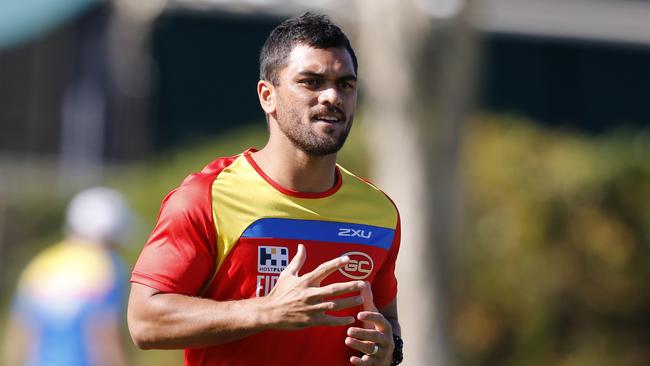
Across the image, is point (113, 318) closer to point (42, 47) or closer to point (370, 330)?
point (370, 330)

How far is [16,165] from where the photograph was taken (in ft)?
58.9

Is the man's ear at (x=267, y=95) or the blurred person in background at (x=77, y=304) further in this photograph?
the blurred person in background at (x=77, y=304)

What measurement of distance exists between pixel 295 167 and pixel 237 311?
2.31ft

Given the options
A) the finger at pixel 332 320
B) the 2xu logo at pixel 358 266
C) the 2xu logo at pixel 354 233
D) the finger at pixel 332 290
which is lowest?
the finger at pixel 332 320

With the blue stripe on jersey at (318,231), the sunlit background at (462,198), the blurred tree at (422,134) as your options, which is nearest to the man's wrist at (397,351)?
the blue stripe on jersey at (318,231)

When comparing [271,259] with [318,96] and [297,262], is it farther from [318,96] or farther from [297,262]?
[318,96]

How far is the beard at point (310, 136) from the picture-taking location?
15.0 ft

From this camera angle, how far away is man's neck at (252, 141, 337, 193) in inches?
185

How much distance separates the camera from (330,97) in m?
4.53

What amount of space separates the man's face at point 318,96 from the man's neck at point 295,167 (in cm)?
7

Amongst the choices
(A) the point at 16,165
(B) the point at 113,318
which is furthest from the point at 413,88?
(A) the point at 16,165

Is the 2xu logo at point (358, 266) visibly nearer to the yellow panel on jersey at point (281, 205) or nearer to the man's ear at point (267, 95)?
the yellow panel on jersey at point (281, 205)

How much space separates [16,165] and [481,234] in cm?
860

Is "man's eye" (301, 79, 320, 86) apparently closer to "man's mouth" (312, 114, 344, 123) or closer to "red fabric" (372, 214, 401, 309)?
"man's mouth" (312, 114, 344, 123)
